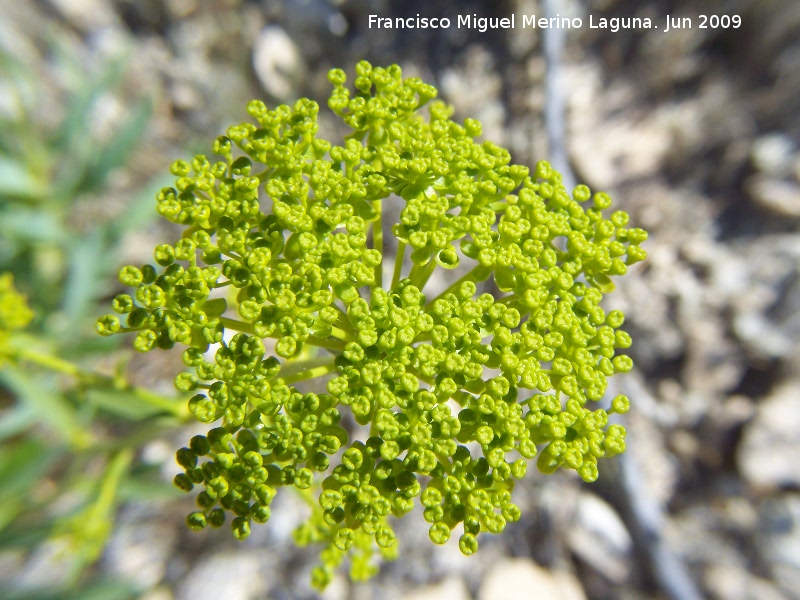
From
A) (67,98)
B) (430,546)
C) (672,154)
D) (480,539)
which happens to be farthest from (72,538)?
(672,154)

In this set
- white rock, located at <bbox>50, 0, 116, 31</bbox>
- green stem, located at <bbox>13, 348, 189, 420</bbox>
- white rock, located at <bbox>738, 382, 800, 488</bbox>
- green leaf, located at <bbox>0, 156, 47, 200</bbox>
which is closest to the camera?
green stem, located at <bbox>13, 348, 189, 420</bbox>

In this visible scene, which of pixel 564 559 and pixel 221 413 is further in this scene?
pixel 564 559

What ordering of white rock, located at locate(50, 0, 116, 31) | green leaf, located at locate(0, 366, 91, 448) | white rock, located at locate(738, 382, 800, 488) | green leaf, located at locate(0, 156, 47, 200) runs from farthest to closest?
white rock, located at locate(50, 0, 116, 31) < white rock, located at locate(738, 382, 800, 488) < green leaf, located at locate(0, 156, 47, 200) < green leaf, located at locate(0, 366, 91, 448)

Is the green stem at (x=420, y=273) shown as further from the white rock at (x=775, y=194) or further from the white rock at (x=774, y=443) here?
the white rock at (x=775, y=194)

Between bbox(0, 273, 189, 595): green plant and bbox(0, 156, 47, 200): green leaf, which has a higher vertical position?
bbox(0, 156, 47, 200): green leaf

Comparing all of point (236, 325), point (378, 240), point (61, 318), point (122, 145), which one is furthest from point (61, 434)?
point (378, 240)

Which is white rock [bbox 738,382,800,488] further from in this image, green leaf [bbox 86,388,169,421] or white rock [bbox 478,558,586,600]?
green leaf [bbox 86,388,169,421]

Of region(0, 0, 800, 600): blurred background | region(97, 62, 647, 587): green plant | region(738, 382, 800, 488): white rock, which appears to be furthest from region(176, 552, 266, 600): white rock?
region(738, 382, 800, 488): white rock

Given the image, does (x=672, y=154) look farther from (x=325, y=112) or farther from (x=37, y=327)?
(x=37, y=327)
